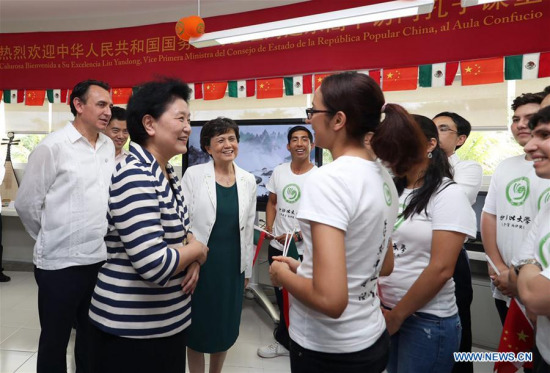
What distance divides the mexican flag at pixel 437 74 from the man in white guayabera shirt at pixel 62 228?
9.65 ft

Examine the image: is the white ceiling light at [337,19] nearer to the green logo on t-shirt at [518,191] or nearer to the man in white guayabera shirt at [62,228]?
the green logo on t-shirt at [518,191]

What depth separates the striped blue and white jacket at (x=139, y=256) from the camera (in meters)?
1.13

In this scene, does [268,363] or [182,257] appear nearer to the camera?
[182,257]

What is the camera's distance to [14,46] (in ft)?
16.1

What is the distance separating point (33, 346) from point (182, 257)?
245 centimetres

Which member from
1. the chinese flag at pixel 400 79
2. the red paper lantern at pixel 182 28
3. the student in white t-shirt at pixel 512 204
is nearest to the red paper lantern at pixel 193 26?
the red paper lantern at pixel 182 28

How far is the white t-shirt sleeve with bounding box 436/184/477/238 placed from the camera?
1255 millimetres

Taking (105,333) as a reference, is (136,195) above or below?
above

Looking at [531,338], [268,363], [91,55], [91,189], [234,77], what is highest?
[91,55]

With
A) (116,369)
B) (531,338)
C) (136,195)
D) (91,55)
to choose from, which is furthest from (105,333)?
(91,55)

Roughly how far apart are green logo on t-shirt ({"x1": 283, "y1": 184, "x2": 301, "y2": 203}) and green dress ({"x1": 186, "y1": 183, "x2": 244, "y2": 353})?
795mm

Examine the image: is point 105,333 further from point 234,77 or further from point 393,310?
point 234,77

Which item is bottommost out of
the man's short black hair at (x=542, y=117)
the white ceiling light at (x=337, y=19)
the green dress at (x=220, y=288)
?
the green dress at (x=220, y=288)

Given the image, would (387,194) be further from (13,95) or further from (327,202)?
(13,95)
